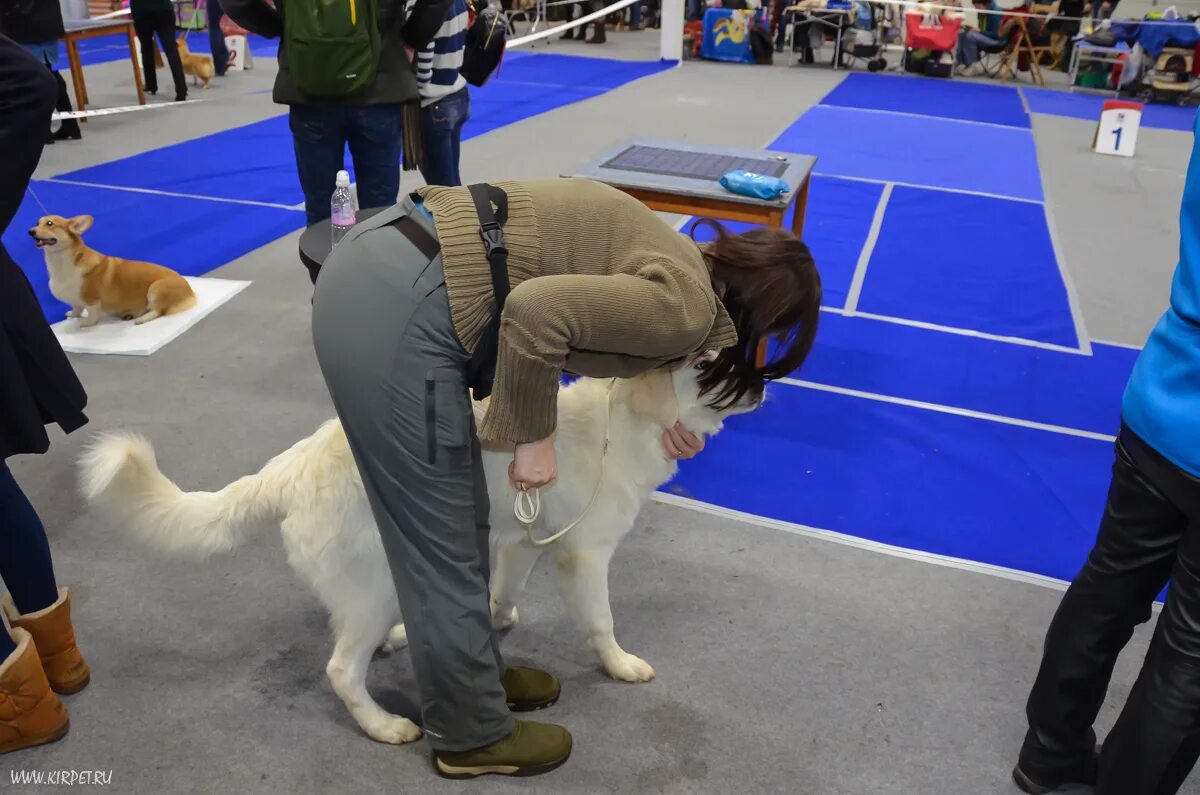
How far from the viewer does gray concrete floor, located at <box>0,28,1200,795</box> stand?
82.1 inches

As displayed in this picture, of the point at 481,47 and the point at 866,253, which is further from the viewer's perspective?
the point at 866,253

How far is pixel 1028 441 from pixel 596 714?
221 centimetres

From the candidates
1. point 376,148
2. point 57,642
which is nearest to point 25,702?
point 57,642

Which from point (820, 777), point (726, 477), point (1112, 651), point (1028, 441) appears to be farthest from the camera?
point (1028, 441)

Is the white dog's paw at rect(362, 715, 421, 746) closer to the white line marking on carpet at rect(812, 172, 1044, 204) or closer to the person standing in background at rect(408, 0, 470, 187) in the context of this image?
the person standing in background at rect(408, 0, 470, 187)

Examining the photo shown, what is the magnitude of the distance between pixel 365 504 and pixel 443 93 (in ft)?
8.57

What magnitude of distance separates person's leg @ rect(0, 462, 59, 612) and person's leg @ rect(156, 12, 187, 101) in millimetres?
7638

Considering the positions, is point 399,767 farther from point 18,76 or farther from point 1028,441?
point 1028,441

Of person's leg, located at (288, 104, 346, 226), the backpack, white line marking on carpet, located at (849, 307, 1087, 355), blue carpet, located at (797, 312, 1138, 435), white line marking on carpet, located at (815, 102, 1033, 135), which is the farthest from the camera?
white line marking on carpet, located at (815, 102, 1033, 135)

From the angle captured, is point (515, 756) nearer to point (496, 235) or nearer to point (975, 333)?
point (496, 235)

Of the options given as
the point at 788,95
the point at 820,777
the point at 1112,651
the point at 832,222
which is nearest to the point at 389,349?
the point at 820,777

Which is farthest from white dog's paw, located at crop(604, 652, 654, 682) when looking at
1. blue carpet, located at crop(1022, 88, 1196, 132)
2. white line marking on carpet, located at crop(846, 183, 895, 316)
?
blue carpet, located at crop(1022, 88, 1196, 132)

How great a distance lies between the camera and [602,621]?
229 centimetres

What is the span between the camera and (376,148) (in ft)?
12.1
